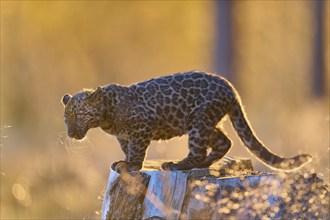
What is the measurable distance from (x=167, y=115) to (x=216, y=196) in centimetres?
107

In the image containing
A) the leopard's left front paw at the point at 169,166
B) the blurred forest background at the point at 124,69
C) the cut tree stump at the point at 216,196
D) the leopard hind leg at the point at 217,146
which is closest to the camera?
the cut tree stump at the point at 216,196

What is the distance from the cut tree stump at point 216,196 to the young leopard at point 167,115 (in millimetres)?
282

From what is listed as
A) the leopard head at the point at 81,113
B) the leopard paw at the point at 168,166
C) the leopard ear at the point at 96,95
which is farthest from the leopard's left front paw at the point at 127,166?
the leopard ear at the point at 96,95

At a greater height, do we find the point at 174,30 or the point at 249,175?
the point at 249,175

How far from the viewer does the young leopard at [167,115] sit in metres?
6.99

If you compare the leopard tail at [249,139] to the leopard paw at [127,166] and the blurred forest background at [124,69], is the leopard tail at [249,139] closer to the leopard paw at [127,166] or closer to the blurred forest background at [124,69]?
the leopard paw at [127,166]

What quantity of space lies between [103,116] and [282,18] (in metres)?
18.1

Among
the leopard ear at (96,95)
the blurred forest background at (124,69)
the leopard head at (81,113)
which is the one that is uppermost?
the leopard ear at (96,95)

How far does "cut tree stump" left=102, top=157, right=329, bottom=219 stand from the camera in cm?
630

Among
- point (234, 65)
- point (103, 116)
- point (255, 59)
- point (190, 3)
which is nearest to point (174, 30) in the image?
point (190, 3)

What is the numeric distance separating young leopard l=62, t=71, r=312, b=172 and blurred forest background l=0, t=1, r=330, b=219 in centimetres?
67

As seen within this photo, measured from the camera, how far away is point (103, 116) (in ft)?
23.6

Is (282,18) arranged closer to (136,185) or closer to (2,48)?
(2,48)

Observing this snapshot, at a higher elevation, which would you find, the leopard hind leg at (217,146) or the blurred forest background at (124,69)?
the leopard hind leg at (217,146)
